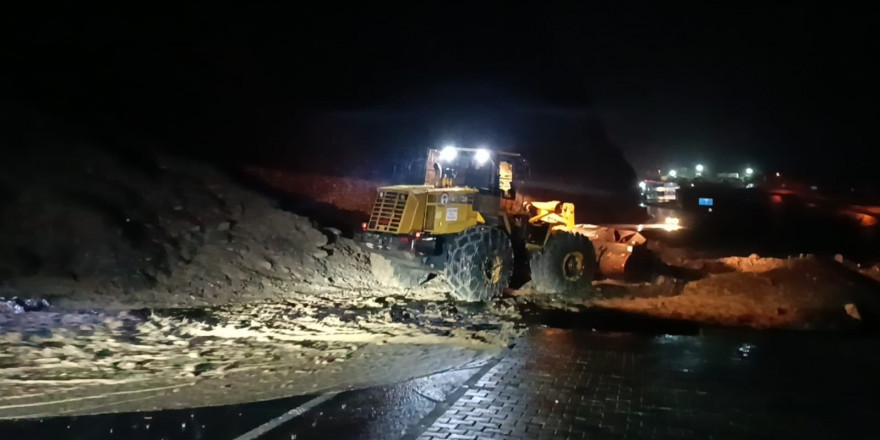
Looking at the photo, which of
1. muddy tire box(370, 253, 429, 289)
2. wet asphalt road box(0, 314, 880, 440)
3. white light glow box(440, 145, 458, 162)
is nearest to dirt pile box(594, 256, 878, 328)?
wet asphalt road box(0, 314, 880, 440)

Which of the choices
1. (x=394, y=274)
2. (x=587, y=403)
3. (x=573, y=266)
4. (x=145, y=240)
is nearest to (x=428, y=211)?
(x=394, y=274)

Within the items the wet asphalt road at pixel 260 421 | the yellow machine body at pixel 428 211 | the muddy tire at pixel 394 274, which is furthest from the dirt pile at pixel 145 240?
the wet asphalt road at pixel 260 421

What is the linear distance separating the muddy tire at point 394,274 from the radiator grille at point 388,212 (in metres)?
0.70

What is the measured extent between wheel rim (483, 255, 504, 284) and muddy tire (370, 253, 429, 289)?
1.35 metres

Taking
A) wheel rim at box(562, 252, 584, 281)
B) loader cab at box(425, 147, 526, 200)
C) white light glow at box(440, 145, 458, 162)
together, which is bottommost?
wheel rim at box(562, 252, 584, 281)

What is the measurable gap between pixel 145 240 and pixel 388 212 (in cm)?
517

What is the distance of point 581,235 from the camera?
1484 centimetres

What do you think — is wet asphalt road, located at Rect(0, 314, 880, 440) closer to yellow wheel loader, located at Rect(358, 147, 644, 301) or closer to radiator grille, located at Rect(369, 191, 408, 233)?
yellow wheel loader, located at Rect(358, 147, 644, 301)

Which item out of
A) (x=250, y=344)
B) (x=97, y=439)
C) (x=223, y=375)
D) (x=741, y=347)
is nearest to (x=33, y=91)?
(x=250, y=344)

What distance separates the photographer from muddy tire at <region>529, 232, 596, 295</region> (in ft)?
46.9

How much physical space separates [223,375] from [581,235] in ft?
28.7

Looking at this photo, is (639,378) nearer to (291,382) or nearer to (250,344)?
(291,382)

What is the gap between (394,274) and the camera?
1470 centimetres

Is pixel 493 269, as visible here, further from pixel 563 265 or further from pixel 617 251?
pixel 617 251
